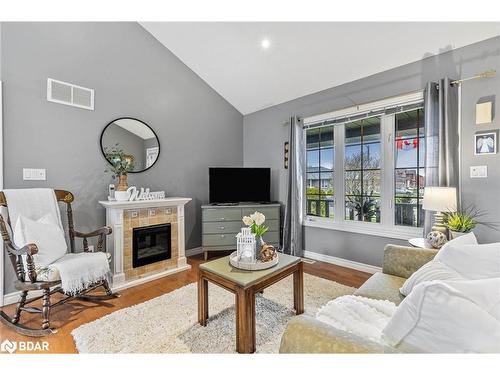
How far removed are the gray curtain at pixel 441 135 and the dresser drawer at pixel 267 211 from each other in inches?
75.7

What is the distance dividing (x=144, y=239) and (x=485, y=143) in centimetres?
371

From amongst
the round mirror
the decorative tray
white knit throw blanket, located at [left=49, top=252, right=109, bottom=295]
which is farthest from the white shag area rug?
the round mirror

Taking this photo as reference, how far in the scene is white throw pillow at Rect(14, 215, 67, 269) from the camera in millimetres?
2005

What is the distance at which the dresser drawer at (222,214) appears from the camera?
3629mm

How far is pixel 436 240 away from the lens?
6.97 ft

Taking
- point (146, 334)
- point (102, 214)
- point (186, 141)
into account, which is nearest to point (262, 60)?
point (186, 141)

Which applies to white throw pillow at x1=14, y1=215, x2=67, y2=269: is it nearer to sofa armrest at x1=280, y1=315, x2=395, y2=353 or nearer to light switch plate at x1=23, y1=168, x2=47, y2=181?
light switch plate at x1=23, y1=168, x2=47, y2=181

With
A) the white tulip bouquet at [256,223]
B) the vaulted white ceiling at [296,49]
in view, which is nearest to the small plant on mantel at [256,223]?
the white tulip bouquet at [256,223]

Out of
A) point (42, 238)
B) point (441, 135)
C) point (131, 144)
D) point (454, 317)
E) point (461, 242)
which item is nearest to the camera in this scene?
point (454, 317)

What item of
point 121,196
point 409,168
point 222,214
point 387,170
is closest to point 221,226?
point 222,214

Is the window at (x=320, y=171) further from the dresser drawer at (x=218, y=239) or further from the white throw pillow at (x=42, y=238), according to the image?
the white throw pillow at (x=42, y=238)

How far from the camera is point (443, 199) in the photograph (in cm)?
213

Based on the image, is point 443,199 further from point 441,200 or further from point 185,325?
point 185,325
